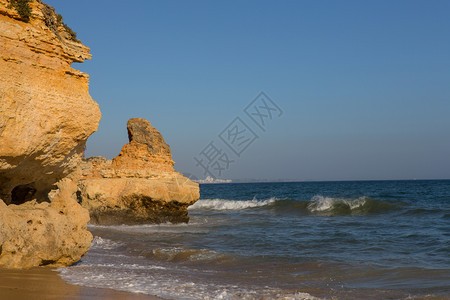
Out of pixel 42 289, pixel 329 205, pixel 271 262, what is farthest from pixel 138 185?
pixel 329 205

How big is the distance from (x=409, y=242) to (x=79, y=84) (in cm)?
975

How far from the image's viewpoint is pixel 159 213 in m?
15.6

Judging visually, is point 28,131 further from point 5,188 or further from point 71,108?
point 5,188

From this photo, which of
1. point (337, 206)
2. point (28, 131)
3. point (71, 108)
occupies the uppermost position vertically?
point (71, 108)

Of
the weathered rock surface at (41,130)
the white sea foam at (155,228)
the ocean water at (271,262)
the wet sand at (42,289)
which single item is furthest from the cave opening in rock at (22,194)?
the white sea foam at (155,228)

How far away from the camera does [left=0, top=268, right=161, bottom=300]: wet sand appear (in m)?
4.93

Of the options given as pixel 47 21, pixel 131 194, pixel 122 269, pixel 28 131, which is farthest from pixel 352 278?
pixel 131 194

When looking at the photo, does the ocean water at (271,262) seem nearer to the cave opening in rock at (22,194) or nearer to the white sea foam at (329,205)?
the cave opening in rock at (22,194)

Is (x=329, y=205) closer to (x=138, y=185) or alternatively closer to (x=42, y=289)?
(x=138, y=185)

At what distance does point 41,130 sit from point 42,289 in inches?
78.4

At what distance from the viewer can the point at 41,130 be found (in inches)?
224

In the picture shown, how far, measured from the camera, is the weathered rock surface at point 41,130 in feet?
17.8

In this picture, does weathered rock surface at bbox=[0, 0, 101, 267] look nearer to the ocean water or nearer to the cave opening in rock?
the cave opening in rock

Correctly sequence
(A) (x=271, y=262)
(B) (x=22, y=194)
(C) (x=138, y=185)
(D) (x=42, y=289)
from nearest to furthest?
(D) (x=42, y=289) → (B) (x=22, y=194) → (A) (x=271, y=262) → (C) (x=138, y=185)
